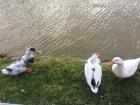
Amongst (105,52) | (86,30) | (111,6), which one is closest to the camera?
(105,52)

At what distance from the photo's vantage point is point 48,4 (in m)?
11.7

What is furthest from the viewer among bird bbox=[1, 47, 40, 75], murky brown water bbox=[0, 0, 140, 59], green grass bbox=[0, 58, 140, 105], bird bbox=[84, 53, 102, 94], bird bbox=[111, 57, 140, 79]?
murky brown water bbox=[0, 0, 140, 59]

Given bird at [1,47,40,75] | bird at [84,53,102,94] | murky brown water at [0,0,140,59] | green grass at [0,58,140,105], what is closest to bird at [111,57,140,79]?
green grass at [0,58,140,105]

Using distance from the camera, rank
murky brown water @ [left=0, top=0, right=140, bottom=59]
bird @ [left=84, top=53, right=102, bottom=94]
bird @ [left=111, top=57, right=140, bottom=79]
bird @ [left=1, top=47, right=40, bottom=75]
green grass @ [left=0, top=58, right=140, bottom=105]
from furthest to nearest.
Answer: murky brown water @ [left=0, top=0, right=140, bottom=59] → bird @ [left=1, top=47, right=40, bottom=75] → bird @ [left=111, top=57, right=140, bottom=79] → green grass @ [left=0, top=58, right=140, bottom=105] → bird @ [left=84, top=53, right=102, bottom=94]

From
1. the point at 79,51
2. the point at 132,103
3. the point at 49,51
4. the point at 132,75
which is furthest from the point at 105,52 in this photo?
the point at 132,103

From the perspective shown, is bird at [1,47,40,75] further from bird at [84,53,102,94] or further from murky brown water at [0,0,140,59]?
murky brown water at [0,0,140,59]

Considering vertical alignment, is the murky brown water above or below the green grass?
above

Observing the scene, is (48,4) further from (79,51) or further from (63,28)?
(79,51)

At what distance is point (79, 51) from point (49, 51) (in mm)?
769

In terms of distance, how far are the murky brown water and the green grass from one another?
1.82 m

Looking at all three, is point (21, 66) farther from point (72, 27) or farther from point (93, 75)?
point (72, 27)

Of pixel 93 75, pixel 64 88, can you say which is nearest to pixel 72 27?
pixel 64 88

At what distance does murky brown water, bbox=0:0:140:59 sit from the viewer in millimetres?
9688

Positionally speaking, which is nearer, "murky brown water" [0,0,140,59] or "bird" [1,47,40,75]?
"bird" [1,47,40,75]
